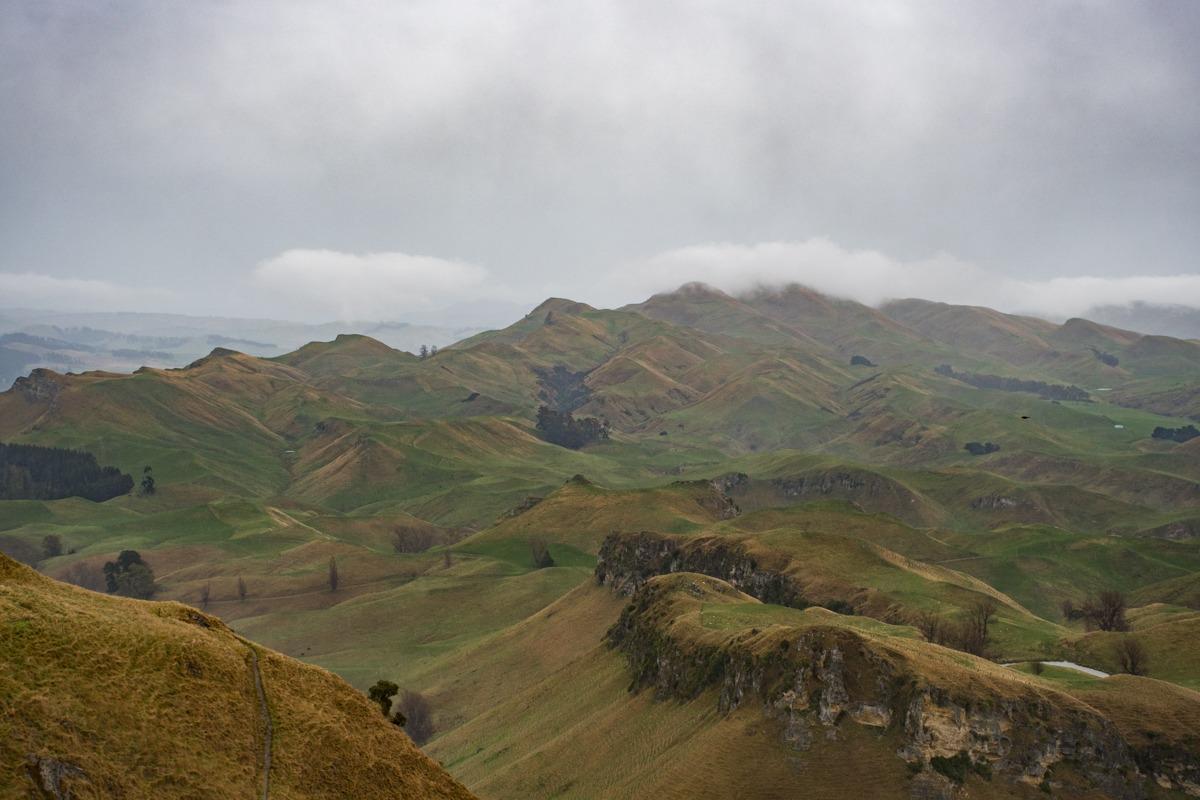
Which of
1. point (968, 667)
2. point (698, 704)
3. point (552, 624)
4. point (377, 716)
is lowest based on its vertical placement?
point (552, 624)

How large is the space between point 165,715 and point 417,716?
111536 mm

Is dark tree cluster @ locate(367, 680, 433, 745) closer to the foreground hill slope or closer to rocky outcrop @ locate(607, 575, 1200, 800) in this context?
rocky outcrop @ locate(607, 575, 1200, 800)

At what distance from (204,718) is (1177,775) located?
261 feet

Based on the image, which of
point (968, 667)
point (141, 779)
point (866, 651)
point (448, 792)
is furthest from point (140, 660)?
point (968, 667)

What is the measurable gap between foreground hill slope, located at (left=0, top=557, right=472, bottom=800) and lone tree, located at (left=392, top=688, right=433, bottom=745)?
9773 centimetres

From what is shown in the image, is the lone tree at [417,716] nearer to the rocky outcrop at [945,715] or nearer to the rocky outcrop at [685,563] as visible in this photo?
the rocky outcrop at [685,563]

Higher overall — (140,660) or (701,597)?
(140,660)

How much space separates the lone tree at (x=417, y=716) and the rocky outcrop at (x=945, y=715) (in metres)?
72.5

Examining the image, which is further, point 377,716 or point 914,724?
point 914,724

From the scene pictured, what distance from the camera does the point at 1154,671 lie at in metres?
119

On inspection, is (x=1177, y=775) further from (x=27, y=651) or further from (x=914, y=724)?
(x=27, y=651)

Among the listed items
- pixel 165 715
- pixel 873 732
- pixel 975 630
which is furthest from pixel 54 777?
pixel 975 630

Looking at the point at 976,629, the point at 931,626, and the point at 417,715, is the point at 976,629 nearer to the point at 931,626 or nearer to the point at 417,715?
the point at 931,626

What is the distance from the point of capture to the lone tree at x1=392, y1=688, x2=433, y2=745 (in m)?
152
